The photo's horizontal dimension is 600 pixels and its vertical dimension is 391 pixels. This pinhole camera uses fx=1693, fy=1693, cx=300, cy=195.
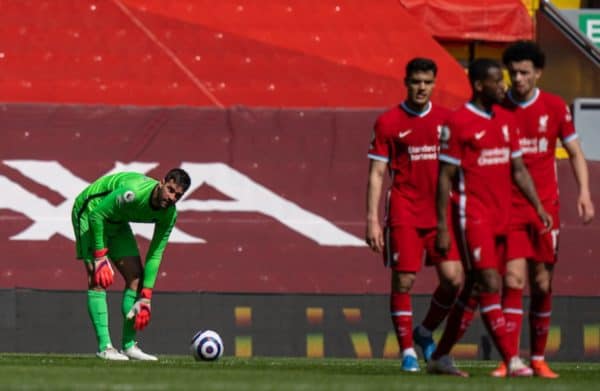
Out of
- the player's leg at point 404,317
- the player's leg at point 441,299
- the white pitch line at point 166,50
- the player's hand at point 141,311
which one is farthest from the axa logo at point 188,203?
the player's leg at point 404,317

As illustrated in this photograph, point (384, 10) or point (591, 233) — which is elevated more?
point (384, 10)

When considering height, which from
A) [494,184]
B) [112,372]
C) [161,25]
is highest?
[161,25]

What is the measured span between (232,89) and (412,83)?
872 cm

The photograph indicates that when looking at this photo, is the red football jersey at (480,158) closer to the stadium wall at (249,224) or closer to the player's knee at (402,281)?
the player's knee at (402,281)

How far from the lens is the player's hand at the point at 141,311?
45.3ft

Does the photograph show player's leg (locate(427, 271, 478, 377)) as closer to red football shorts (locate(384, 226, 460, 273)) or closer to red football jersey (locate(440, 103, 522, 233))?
red football shorts (locate(384, 226, 460, 273))

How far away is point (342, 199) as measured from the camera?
18.1 m

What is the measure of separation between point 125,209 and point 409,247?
9.67 feet

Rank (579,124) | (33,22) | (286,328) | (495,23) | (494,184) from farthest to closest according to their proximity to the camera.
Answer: (495,23) < (579,124) < (33,22) < (286,328) < (494,184)

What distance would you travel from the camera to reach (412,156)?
1201 cm

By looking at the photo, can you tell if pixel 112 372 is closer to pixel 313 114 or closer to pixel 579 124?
pixel 313 114

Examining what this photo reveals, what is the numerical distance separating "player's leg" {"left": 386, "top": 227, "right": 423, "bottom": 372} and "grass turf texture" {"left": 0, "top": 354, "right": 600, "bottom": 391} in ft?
0.70

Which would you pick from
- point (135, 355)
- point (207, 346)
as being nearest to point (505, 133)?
point (207, 346)

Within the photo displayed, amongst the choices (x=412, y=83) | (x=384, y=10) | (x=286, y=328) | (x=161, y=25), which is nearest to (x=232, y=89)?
(x=161, y=25)
